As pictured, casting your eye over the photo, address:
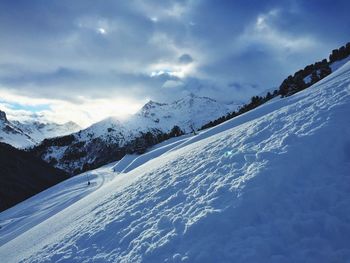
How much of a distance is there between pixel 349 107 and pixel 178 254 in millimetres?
→ 11194

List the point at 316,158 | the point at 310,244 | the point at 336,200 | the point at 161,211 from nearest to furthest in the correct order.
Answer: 1. the point at 310,244
2. the point at 336,200
3. the point at 316,158
4. the point at 161,211

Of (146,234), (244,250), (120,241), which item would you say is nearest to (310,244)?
(244,250)

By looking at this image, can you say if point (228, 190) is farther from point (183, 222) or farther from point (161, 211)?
point (161, 211)

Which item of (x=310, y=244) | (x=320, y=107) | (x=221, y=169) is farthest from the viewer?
(x=320, y=107)

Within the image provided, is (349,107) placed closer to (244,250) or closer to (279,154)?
(279,154)

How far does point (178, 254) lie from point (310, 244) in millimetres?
4434

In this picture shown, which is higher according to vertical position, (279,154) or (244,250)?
(279,154)

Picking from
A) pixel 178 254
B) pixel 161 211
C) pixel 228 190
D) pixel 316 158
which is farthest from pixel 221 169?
pixel 178 254

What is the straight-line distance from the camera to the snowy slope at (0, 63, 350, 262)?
31.3 ft

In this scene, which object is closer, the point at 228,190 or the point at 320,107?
the point at 228,190

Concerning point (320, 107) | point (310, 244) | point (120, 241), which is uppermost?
point (320, 107)

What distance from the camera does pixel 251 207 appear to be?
1134cm

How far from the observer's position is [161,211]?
14.8 meters

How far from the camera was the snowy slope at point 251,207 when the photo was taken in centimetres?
955
